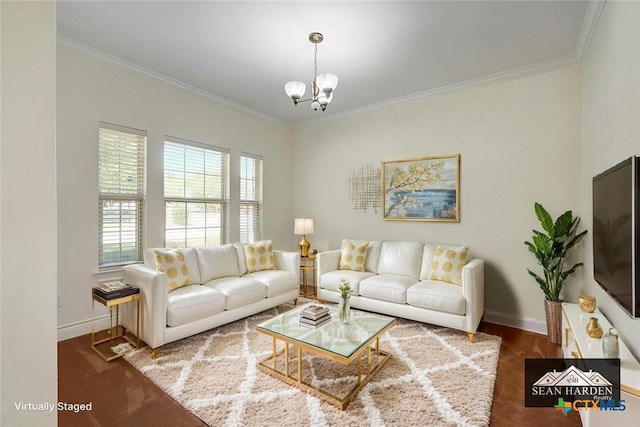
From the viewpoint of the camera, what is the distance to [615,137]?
6.77ft

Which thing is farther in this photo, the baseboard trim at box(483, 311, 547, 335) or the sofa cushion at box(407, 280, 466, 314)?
the baseboard trim at box(483, 311, 547, 335)

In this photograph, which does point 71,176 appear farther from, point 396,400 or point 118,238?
point 396,400

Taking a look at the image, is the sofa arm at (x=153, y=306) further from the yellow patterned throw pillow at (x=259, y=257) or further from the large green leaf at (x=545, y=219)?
the large green leaf at (x=545, y=219)

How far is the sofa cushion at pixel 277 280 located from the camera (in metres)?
3.69

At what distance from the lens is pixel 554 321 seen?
298cm

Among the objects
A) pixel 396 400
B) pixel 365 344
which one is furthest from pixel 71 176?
pixel 396 400

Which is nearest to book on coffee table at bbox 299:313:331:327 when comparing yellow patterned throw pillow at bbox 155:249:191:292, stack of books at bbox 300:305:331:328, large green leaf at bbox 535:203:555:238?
stack of books at bbox 300:305:331:328

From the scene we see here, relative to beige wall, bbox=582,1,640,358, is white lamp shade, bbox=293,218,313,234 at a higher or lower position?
lower

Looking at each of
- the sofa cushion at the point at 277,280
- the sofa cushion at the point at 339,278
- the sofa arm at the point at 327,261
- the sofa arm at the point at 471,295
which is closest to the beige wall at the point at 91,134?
the sofa cushion at the point at 277,280

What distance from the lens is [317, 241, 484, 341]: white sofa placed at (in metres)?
3.06

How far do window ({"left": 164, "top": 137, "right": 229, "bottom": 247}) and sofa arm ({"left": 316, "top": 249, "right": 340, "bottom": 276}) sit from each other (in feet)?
4.77

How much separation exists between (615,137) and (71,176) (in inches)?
181
